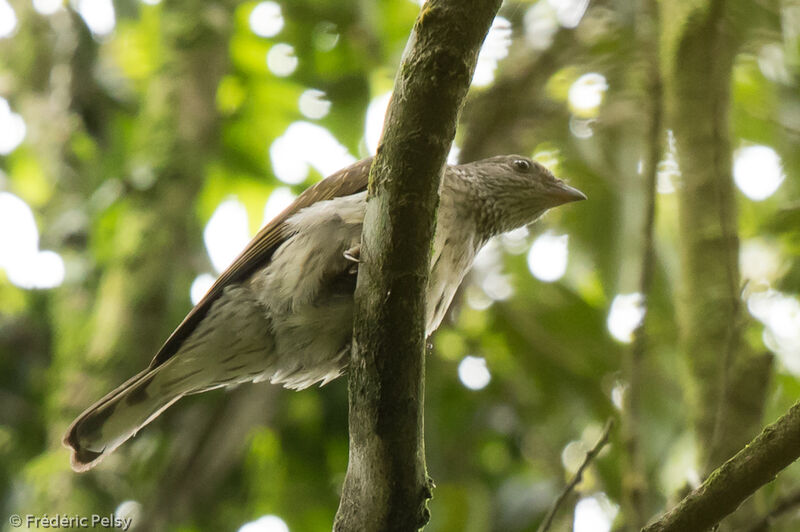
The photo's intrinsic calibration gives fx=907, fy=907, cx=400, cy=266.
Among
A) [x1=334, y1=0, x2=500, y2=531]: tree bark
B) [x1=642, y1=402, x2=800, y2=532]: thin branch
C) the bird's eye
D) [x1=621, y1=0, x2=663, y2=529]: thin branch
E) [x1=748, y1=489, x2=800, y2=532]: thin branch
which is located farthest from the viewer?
the bird's eye

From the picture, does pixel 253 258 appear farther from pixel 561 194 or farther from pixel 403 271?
pixel 561 194

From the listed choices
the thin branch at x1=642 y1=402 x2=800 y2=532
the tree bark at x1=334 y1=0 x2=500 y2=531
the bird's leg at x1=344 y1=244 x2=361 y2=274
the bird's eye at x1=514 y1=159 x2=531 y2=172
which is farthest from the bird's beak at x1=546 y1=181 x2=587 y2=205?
the thin branch at x1=642 y1=402 x2=800 y2=532

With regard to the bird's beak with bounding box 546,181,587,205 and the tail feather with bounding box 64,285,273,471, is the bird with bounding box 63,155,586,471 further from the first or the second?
the bird's beak with bounding box 546,181,587,205

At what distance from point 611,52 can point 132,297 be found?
302cm

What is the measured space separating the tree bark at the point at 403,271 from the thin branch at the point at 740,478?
2.33 ft

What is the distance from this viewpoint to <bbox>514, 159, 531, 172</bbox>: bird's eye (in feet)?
14.5

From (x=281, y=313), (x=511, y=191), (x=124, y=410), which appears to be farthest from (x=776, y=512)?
(x=124, y=410)

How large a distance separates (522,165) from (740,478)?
2635 mm

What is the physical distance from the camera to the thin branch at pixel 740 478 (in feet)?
6.30

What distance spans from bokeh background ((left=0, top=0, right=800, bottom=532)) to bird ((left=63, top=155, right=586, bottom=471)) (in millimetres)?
1048

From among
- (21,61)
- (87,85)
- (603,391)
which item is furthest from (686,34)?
(21,61)

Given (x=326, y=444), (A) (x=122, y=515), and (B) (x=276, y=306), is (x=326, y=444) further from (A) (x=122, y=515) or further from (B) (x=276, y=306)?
(B) (x=276, y=306)

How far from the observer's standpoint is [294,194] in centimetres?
625

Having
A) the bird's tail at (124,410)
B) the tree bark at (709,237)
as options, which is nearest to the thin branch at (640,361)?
the tree bark at (709,237)
